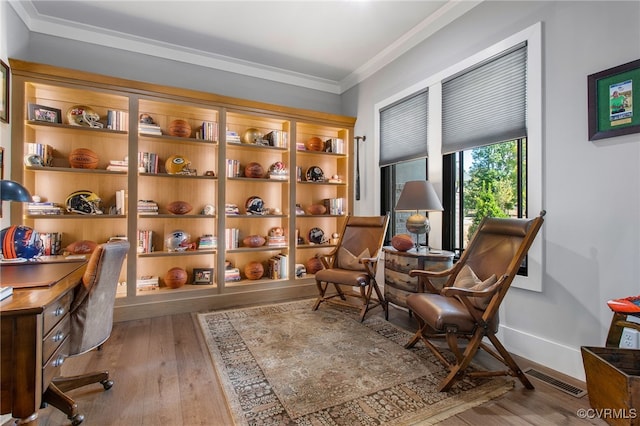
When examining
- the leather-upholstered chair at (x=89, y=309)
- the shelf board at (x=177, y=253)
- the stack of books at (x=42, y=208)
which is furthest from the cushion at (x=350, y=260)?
the stack of books at (x=42, y=208)

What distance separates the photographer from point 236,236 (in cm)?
368

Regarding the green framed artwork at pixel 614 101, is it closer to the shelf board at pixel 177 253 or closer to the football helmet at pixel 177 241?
the shelf board at pixel 177 253

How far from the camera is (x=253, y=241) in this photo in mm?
3729

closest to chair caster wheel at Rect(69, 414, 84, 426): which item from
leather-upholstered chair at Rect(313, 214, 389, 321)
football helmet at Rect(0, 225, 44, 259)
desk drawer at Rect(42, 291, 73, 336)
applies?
desk drawer at Rect(42, 291, 73, 336)

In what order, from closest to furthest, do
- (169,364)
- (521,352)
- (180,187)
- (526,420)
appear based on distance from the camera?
1. (526,420)
2. (169,364)
3. (521,352)
4. (180,187)

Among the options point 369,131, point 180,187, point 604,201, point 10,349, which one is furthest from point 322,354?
point 369,131

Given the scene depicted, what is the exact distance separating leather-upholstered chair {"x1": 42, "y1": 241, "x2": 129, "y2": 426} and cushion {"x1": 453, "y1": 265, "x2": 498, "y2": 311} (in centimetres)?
225

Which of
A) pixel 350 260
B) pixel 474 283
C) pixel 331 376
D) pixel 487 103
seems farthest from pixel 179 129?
pixel 474 283

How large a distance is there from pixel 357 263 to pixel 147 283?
2.31 meters

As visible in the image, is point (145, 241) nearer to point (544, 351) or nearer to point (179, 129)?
point (179, 129)

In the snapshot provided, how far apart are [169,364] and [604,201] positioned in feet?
10.2

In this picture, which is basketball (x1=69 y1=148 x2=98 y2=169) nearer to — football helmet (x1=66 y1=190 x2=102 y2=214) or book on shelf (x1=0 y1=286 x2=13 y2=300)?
football helmet (x1=66 y1=190 x2=102 y2=214)

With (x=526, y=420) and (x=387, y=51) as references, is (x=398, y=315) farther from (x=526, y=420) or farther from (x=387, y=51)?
(x=387, y=51)

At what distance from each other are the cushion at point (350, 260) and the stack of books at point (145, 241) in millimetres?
2122
